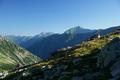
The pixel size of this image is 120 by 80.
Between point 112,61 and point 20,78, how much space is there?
22784 mm

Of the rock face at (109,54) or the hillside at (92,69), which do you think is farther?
the rock face at (109,54)

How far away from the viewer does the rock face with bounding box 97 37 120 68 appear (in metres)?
49.7

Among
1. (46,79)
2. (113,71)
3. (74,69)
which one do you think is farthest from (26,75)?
(113,71)

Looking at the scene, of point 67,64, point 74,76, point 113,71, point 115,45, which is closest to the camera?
point 113,71

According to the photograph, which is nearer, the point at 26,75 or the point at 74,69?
the point at 74,69

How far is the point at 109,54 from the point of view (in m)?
50.8

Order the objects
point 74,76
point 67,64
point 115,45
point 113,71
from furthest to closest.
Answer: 1. point 67,64
2. point 115,45
3. point 74,76
4. point 113,71

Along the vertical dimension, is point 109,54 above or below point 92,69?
above

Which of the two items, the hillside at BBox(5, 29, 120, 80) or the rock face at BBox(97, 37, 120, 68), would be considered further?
the rock face at BBox(97, 37, 120, 68)

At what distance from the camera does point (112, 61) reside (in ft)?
162

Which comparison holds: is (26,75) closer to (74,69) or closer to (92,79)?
(74,69)

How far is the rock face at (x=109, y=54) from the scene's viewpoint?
163 ft

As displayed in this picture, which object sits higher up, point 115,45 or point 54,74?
point 115,45

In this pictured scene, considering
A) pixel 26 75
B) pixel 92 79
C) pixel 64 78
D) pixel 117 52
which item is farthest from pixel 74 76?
pixel 26 75
